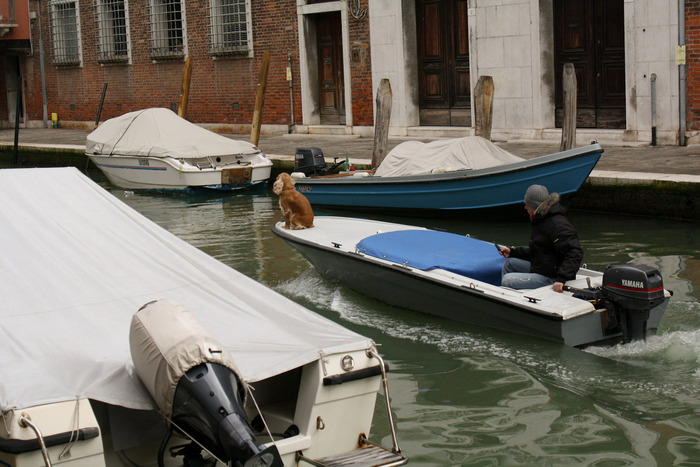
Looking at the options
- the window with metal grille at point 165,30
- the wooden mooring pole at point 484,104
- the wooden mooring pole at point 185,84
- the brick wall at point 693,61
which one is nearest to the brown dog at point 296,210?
the wooden mooring pole at point 484,104

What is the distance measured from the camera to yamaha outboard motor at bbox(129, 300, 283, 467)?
3531mm

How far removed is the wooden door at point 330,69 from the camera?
17844 mm

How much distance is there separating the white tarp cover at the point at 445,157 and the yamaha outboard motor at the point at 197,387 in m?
7.24

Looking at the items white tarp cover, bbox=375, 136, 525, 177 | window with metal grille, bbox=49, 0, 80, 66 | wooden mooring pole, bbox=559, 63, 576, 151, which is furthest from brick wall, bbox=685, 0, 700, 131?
window with metal grille, bbox=49, 0, 80, 66

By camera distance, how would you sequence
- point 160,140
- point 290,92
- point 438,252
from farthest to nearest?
point 290,92 → point 160,140 → point 438,252

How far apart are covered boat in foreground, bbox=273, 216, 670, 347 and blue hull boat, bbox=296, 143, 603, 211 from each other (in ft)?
7.58

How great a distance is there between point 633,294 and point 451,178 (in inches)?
197

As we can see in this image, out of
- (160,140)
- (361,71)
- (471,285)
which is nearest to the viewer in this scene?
(471,285)

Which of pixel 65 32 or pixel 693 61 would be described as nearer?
Answer: pixel 693 61

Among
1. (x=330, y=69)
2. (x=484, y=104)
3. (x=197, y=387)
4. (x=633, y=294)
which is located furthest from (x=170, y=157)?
(x=197, y=387)

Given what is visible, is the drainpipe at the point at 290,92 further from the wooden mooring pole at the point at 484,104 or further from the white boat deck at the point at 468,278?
the white boat deck at the point at 468,278

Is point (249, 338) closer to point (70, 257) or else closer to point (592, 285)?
point (70, 257)

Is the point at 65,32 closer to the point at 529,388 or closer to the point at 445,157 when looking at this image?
the point at 445,157

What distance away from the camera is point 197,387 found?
3639 millimetres
